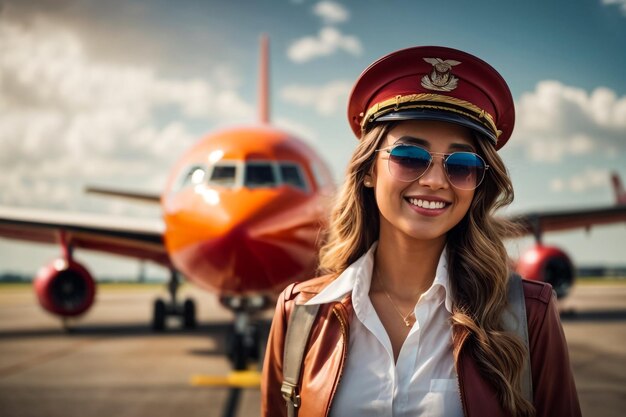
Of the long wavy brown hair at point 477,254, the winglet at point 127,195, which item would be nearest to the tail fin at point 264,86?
the winglet at point 127,195

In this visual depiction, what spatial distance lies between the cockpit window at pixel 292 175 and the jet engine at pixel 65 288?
5.56 metres

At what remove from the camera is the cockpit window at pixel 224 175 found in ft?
20.2

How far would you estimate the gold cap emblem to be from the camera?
1.60m

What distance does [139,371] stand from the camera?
697 centimetres

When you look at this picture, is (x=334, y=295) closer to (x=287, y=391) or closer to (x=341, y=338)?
(x=341, y=338)

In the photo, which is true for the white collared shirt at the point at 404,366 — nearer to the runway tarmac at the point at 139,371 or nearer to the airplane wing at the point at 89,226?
the runway tarmac at the point at 139,371

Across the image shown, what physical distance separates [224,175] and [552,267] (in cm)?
810

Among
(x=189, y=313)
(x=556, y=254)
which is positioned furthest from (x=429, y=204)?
(x=189, y=313)

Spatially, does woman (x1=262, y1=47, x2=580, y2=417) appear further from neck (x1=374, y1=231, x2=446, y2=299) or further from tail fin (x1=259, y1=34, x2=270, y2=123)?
tail fin (x1=259, y1=34, x2=270, y2=123)

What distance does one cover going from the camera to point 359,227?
1.84 metres

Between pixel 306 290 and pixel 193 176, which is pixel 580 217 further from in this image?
pixel 306 290

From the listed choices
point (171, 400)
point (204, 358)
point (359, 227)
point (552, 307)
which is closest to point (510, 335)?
point (552, 307)

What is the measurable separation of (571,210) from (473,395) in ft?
41.0

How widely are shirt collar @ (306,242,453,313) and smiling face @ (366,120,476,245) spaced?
133mm
